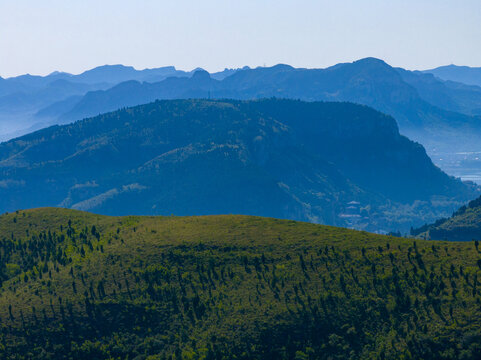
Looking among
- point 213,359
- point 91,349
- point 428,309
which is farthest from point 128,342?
point 428,309

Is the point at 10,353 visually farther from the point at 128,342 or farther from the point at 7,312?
the point at 128,342

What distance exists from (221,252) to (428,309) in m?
66.8

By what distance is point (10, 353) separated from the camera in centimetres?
12138

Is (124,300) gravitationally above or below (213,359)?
above

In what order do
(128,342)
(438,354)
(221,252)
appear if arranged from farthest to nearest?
1. (221,252)
2. (128,342)
3. (438,354)

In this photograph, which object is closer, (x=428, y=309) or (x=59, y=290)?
(x=428, y=309)

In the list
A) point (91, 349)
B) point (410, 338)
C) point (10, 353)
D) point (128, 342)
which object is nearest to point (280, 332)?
point (410, 338)

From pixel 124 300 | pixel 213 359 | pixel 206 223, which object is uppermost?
pixel 206 223

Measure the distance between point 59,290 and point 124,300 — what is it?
22.5m

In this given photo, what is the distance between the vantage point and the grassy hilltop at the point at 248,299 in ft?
388

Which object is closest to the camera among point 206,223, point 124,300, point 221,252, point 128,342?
point 128,342

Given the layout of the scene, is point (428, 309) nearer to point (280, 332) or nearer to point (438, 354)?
point (438, 354)

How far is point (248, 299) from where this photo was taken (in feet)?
447

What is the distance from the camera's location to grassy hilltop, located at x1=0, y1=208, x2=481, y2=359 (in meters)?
118
